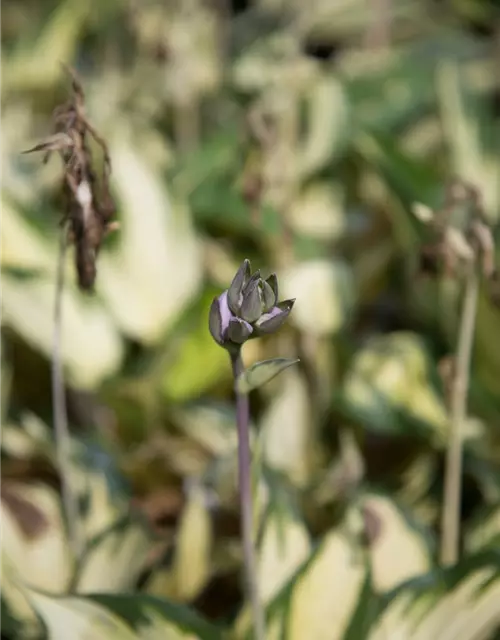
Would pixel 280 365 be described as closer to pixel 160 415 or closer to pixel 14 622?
pixel 14 622

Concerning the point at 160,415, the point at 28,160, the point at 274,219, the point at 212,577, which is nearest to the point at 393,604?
the point at 212,577

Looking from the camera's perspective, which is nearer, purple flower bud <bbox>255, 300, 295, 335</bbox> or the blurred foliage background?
purple flower bud <bbox>255, 300, 295, 335</bbox>

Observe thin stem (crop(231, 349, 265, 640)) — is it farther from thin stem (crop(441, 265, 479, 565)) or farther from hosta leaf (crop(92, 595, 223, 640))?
thin stem (crop(441, 265, 479, 565))

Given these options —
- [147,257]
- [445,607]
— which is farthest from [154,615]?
[147,257]

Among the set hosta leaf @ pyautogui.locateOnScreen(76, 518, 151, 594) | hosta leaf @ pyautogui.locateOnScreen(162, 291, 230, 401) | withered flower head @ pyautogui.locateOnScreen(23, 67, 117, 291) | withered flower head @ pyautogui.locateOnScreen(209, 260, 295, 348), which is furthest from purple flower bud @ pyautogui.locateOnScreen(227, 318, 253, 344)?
hosta leaf @ pyautogui.locateOnScreen(162, 291, 230, 401)

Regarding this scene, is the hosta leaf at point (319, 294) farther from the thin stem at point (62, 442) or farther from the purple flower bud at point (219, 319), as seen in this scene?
the purple flower bud at point (219, 319)

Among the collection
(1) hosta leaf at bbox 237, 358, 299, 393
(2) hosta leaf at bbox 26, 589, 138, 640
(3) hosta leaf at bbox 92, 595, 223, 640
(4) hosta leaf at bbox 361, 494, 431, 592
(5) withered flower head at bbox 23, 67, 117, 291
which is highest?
(5) withered flower head at bbox 23, 67, 117, 291

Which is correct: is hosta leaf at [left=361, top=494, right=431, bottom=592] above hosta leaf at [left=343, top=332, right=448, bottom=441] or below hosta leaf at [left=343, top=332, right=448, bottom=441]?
above
